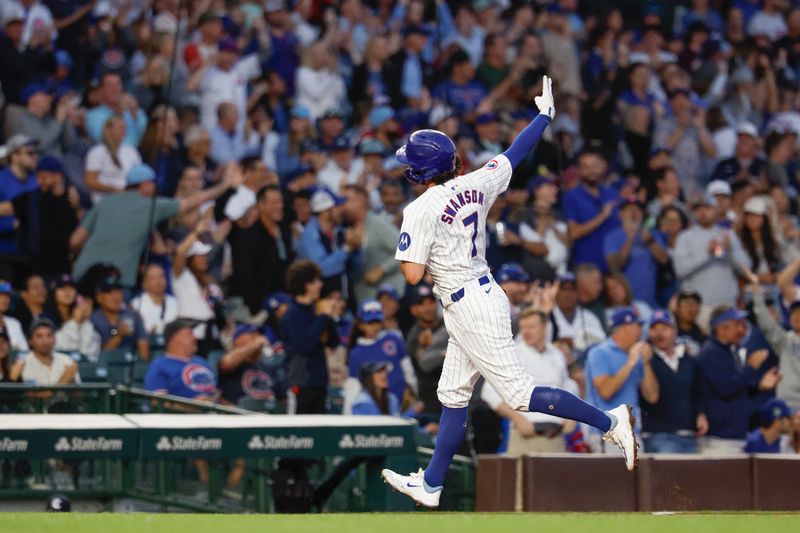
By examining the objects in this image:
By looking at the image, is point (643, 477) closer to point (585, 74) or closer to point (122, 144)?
point (122, 144)

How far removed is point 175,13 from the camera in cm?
1175

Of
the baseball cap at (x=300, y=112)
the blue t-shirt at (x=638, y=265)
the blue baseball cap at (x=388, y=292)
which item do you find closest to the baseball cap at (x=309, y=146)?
the baseball cap at (x=300, y=112)

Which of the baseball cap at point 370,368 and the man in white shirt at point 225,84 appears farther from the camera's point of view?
the man in white shirt at point 225,84

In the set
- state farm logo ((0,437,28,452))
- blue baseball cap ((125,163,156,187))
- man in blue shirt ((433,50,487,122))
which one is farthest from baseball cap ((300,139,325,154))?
state farm logo ((0,437,28,452))

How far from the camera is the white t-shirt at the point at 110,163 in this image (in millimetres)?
10109

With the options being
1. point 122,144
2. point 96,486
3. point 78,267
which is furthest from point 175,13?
point 96,486

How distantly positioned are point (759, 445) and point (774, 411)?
0.76ft

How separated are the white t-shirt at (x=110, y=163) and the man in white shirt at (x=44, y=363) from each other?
1889 millimetres

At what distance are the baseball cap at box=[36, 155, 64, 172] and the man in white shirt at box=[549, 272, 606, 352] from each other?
350cm

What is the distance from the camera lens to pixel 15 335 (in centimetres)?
849

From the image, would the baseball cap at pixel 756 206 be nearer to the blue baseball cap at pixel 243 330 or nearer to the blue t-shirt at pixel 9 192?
the blue baseball cap at pixel 243 330

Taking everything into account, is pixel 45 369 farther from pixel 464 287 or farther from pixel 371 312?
pixel 464 287

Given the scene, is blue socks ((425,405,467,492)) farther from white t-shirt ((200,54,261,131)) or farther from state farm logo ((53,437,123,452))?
white t-shirt ((200,54,261,131))

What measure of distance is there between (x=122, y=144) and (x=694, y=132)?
16.7 feet
